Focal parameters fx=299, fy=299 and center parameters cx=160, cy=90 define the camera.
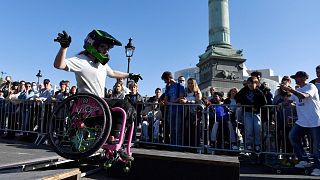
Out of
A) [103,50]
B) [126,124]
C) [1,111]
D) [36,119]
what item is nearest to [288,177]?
[126,124]

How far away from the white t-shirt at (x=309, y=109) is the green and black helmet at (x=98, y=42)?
4.15 meters

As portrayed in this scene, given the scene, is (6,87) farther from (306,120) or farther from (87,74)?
(306,120)

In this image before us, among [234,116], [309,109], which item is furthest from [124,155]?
[234,116]

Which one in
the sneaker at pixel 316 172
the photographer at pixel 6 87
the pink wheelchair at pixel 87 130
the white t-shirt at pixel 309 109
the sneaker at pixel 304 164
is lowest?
the sneaker at pixel 316 172

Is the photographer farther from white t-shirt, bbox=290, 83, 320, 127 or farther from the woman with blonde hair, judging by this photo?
white t-shirt, bbox=290, 83, 320, 127

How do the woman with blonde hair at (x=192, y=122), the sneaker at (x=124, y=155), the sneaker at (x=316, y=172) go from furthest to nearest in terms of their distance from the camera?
the woman with blonde hair at (x=192, y=122) → the sneaker at (x=316, y=172) → the sneaker at (x=124, y=155)

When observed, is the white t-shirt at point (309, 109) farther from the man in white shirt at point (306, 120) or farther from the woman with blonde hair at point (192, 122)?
the woman with blonde hair at point (192, 122)

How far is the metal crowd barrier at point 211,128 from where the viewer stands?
6.75 metres

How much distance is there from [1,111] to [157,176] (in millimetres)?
6980

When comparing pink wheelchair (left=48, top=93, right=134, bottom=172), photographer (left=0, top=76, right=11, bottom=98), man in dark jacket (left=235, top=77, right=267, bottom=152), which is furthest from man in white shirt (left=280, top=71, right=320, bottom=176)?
photographer (left=0, top=76, right=11, bottom=98)

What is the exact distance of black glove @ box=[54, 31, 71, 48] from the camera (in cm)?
322

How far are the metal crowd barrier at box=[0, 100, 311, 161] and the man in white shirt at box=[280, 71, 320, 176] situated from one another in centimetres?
55

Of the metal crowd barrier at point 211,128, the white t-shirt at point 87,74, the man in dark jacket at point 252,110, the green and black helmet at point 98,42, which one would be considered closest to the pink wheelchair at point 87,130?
the white t-shirt at point 87,74

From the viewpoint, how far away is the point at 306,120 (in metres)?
5.87
